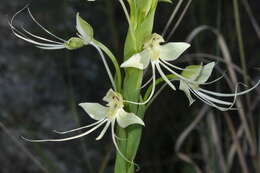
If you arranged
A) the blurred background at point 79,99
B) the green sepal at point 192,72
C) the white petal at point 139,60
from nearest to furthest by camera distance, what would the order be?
the white petal at point 139,60, the green sepal at point 192,72, the blurred background at point 79,99

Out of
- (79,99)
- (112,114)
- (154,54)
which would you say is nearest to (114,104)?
(112,114)

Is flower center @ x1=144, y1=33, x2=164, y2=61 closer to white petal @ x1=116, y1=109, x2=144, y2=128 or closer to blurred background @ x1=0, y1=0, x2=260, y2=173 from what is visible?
white petal @ x1=116, y1=109, x2=144, y2=128

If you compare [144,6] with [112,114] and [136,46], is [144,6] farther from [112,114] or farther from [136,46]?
[112,114]

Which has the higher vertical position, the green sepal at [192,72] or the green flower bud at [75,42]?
the green flower bud at [75,42]

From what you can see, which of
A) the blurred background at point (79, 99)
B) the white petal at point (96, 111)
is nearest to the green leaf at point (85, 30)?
the white petal at point (96, 111)

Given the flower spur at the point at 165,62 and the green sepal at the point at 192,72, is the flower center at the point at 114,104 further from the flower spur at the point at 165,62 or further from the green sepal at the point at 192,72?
the green sepal at the point at 192,72

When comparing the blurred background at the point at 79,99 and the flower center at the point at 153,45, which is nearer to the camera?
the flower center at the point at 153,45

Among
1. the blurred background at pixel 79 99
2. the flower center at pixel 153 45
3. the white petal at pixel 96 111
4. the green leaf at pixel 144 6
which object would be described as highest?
the green leaf at pixel 144 6
